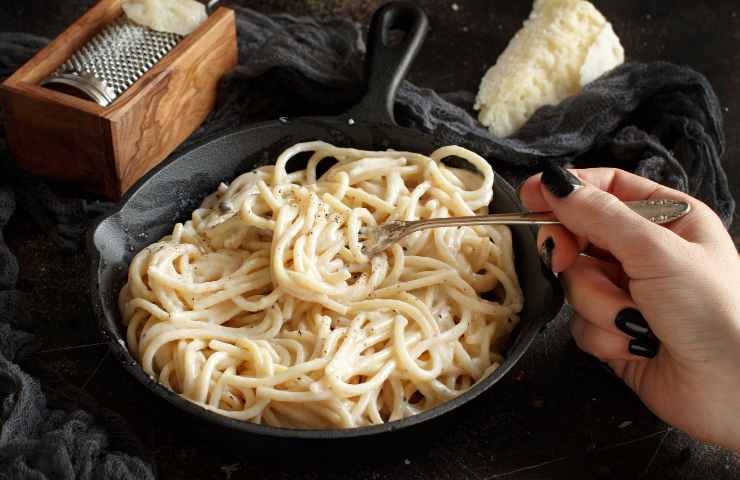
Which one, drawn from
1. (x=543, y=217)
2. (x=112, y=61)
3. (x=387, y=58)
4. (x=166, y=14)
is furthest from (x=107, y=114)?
(x=543, y=217)

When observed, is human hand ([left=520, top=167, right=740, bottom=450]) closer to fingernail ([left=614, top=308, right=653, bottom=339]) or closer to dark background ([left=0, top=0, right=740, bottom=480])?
fingernail ([left=614, top=308, right=653, bottom=339])

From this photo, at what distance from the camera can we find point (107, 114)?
107 inches

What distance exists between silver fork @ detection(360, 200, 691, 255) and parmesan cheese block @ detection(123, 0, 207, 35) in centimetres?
101

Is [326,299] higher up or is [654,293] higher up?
[654,293]

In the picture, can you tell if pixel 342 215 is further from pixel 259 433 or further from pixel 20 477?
pixel 20 477

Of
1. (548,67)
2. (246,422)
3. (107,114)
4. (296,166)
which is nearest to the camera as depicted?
(246,422)

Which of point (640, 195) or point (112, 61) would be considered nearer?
point (640, 195)

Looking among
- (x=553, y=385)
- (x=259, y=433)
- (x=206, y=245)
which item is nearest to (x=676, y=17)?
(x=553, y=385)

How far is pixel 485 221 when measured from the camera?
7.78 feet

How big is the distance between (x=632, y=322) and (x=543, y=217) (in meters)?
0.33

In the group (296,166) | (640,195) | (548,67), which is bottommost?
(296,166)

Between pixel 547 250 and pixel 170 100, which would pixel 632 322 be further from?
pixel 170 100


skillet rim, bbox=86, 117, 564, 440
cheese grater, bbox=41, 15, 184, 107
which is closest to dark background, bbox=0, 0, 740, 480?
skillet rim, bbox=86, 117, 564, 440

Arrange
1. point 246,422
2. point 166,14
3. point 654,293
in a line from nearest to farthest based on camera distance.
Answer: point 246,422, point 654,293, point 166,14
